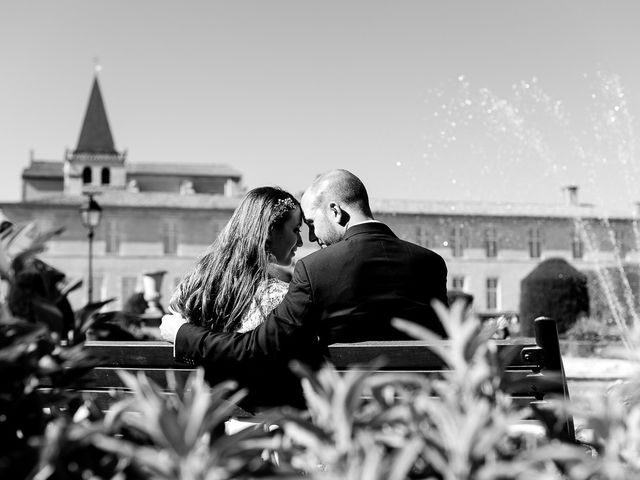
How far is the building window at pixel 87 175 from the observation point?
62.0 m

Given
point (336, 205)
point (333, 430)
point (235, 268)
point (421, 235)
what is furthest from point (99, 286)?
point (333, 430)

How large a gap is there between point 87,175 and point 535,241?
35.5m

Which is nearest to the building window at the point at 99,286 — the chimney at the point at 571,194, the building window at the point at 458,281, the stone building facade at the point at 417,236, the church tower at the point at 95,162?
the stone building facade at the point at 417,236

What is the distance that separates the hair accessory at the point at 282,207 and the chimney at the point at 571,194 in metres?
49.2

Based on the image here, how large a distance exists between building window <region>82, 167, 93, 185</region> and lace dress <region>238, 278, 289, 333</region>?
61.8 metres

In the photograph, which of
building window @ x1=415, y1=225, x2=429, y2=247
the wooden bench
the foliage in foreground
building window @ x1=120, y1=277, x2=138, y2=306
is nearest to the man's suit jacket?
the wooden bench

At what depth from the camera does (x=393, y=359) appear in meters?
2.30

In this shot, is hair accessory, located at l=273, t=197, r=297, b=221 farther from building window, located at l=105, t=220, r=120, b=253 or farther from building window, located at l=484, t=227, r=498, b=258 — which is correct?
building window, located at l=484, t=227, r=498, b=258

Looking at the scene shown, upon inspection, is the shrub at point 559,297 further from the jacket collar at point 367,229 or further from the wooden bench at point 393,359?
the wooden bench at point 393,359

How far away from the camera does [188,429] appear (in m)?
0.68

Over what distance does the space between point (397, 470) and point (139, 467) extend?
0.32 metres

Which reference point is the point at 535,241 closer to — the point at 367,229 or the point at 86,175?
the point at 86,175

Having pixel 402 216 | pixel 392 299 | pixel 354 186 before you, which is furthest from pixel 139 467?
pixel 402 216

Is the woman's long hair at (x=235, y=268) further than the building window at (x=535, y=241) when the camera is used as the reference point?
No
